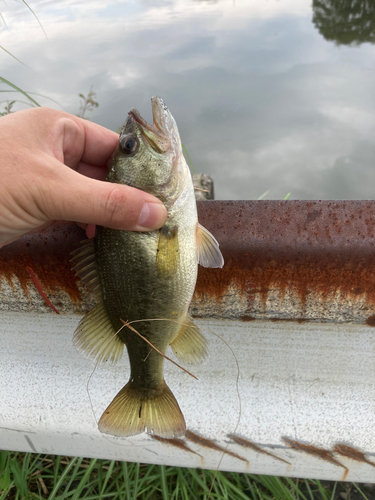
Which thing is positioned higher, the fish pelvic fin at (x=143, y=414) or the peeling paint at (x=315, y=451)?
the fish pelvic fin at (x=143, y=414)

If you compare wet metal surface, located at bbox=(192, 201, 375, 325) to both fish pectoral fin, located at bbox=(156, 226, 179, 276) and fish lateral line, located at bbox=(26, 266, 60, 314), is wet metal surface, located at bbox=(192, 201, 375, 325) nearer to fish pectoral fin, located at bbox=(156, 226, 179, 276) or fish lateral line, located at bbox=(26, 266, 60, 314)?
fish pectoral fin, located at bbox=(156, 226, 179, 276)

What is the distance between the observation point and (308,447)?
1.59 metres

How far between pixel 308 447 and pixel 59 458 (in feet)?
4.43

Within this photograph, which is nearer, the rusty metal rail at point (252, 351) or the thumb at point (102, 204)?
the thumb at point (102, 204)

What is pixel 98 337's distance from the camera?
146cm

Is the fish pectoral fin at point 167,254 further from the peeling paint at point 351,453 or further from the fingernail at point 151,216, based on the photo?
the peeling paint at point 351,453

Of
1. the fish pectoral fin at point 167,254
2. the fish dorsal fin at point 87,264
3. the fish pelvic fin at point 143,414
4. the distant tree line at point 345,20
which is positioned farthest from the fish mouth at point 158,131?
the distant tree line at point 345,20

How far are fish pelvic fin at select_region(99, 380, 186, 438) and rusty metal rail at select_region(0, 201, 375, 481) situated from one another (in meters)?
0.24

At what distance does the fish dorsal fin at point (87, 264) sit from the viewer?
54.9 inches

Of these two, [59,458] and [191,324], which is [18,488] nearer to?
[59,458]

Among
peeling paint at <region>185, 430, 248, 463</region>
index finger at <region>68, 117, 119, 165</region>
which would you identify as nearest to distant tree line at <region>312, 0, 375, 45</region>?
index finger at <region>68, 117, 119, 165</region>

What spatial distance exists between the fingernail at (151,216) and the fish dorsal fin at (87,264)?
0.79 ft

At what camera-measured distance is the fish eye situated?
1.42m

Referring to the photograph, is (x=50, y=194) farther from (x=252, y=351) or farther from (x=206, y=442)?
(x=206, y=442)
